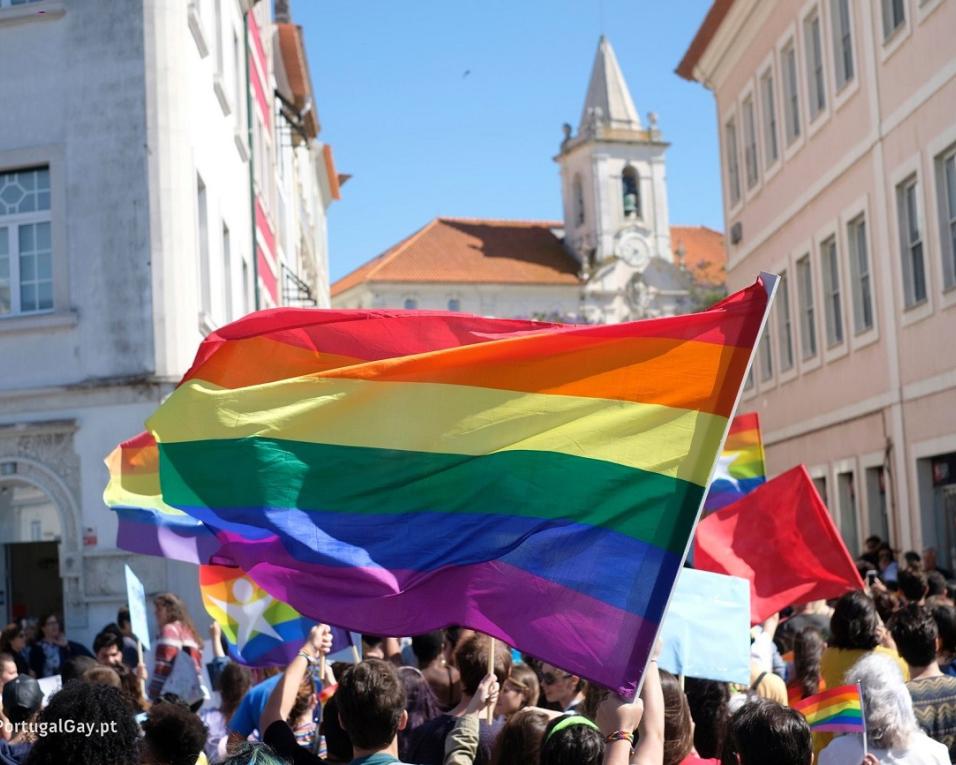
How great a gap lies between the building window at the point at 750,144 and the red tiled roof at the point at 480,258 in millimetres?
76704

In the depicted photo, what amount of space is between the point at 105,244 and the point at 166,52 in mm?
2256

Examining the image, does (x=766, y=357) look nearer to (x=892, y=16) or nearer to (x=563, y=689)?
(x=892, y=16)

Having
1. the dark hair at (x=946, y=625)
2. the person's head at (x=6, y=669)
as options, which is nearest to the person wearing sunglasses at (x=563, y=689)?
the dark hair at (x=946, y=625)

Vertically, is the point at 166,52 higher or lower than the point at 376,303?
lower

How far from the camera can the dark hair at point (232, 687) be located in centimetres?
834

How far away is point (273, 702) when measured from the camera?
6254 millimetres

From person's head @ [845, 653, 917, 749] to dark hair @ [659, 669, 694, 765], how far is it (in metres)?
0.64

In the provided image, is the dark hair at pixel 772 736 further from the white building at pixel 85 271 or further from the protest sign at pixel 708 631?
the white building at pixel 85 271

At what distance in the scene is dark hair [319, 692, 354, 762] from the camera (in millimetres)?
6484

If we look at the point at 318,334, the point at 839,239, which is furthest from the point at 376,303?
the point at 318,334

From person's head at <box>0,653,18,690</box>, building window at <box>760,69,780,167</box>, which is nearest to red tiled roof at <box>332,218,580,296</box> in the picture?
building window at <box>760,69,780,167</box>

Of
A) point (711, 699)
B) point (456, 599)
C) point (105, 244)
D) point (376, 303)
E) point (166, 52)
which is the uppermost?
point (376, 303)

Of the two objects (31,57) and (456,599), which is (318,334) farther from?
(31,57)

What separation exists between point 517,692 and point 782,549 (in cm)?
329
